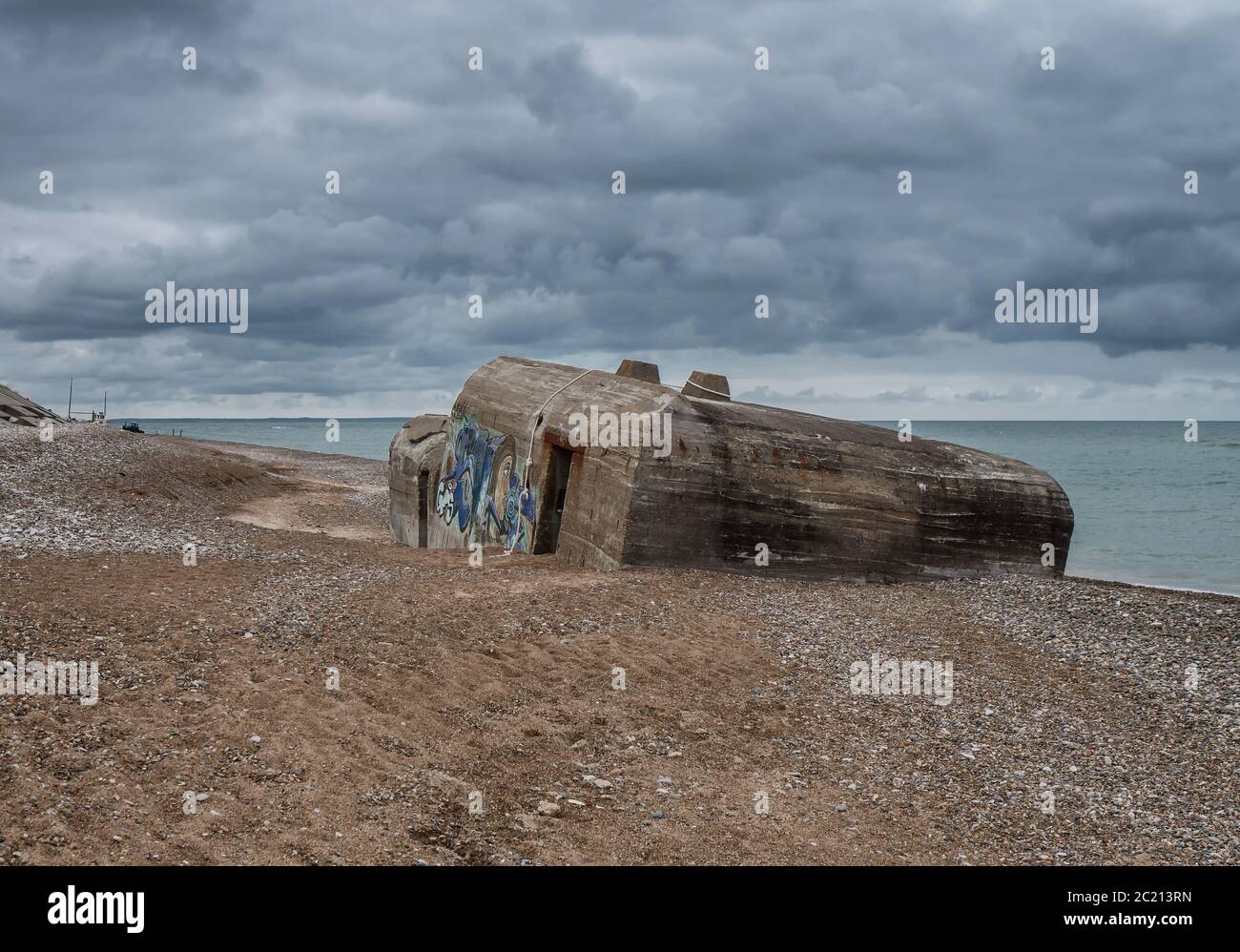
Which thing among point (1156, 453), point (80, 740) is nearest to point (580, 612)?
point (80, 740)

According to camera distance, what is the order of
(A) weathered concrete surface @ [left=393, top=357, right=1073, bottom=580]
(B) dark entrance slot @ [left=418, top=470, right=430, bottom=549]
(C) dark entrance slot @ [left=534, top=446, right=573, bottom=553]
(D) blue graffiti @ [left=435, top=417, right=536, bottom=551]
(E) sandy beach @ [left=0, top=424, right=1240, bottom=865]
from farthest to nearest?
(B) dark entrance slot @ [left=418, top=470, right=430, bottom=549], (D) blue graffiti @ [left=435, top=417, right=536, bottom=551], (C) dark entrance slot @ [left=534, top=446, right=573, bottom=553], (A) weathered concrete surface @ [left=393, top=357, right=1073, bottom=580], (E) sandy beach @ [left=0, top=424, right=1240, bottom=865]

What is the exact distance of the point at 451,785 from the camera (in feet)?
22.8

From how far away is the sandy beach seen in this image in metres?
6.25

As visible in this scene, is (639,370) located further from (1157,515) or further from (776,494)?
(1157,515)

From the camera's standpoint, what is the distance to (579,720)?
8383 millimetres

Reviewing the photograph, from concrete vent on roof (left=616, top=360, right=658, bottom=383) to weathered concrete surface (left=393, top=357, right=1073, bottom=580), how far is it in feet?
1.97

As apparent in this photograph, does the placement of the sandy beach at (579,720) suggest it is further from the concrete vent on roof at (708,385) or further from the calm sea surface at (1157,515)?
the calm sea surface at (1157,515)

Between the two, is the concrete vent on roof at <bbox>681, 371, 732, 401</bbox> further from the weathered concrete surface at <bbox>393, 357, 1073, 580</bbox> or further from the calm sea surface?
the calm sea surface

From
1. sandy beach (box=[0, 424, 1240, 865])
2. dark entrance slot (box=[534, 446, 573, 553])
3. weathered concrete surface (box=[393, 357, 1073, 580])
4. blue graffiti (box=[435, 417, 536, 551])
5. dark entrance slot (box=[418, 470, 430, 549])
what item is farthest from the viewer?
dark entrance slot (box=[418, 470, 430, 549])

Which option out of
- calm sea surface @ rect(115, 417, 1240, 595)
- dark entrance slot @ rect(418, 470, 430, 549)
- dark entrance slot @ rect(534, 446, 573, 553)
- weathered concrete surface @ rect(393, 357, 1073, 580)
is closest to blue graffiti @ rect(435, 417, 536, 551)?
dark entrance slot @ rect(534, 446, 573, 553)

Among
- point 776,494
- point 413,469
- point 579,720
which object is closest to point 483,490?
point 413,469

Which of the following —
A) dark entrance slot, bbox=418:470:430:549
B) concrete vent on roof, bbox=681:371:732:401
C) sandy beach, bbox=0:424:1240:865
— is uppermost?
concrete vent on roof, bbox=681:371:732:401

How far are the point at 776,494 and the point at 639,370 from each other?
160 inches

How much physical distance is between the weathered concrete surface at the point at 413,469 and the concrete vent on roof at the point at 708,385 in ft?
20.3
